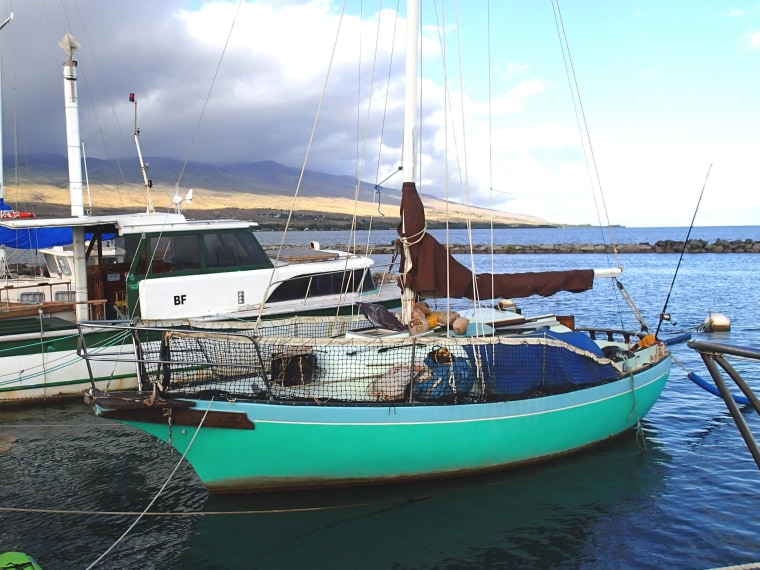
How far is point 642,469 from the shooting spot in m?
10.6

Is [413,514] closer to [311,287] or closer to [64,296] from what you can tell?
[311,287]

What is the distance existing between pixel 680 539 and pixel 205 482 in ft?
21.0

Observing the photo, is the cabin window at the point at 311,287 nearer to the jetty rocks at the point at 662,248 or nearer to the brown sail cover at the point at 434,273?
the brown sail cover at the point at 434,273

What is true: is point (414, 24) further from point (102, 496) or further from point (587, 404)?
point (102, 496)

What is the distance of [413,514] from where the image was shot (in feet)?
28.9

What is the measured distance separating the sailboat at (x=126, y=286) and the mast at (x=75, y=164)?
0.02m

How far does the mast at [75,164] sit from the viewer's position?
15.4m

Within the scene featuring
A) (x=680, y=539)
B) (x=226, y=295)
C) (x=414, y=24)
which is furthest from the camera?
(x=226, y=295)

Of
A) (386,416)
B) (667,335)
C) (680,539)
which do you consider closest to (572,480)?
(680,539)

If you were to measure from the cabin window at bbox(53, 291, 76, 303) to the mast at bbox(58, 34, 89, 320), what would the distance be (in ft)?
3.29

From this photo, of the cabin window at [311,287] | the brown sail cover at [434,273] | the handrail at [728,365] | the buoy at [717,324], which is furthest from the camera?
the buoy at [717,324]

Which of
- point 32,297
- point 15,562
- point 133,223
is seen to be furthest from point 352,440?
point 32,297

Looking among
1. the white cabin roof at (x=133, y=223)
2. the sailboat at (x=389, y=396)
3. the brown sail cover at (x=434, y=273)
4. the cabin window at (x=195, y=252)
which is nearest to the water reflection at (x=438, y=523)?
the sailboat at (x=389, y=396)

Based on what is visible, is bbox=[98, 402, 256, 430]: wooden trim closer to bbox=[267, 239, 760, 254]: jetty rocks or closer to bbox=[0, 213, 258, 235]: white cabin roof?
bbox=[0, 213, 258, 235]: white cabin roof
